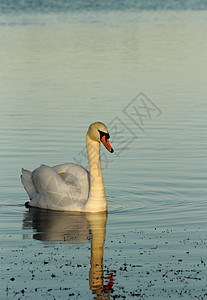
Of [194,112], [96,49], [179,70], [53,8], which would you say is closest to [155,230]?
[194,112]

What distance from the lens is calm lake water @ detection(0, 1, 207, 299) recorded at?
10.2 metres

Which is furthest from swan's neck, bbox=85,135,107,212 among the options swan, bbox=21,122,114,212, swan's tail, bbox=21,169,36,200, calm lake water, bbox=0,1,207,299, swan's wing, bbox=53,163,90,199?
swan's tail, bbox=21,169,36,200

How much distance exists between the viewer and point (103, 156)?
777 inches

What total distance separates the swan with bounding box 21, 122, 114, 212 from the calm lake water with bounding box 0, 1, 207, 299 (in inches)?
11.9

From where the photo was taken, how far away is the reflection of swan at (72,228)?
11141 millimetres

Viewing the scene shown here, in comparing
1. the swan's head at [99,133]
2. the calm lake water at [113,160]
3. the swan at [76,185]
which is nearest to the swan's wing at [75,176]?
the swan at [76,185]

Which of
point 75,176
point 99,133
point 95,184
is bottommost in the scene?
point 95,184

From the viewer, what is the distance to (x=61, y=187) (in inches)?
587

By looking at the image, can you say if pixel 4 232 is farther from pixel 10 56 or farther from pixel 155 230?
pixel 10 56

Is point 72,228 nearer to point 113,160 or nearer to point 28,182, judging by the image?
point 28,182

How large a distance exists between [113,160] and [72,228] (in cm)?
617

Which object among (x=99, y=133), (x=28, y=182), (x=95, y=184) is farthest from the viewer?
(x=28, y=182)

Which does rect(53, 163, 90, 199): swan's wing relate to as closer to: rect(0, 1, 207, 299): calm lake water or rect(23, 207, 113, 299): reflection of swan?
rect(0, 1, 207, 299): calm lake water

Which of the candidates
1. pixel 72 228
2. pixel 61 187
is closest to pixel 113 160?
pixel 61 187
